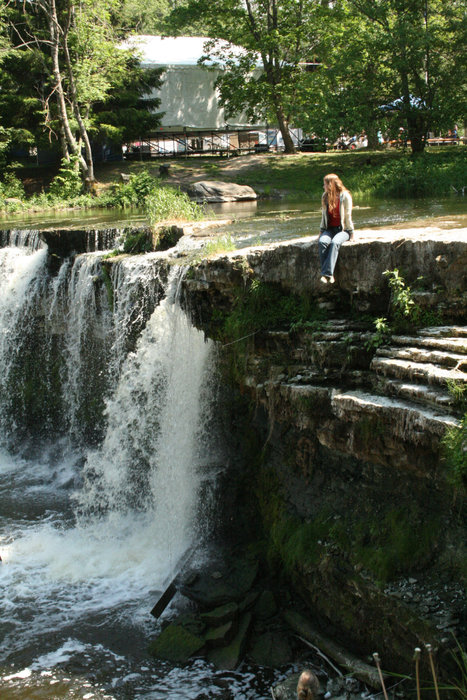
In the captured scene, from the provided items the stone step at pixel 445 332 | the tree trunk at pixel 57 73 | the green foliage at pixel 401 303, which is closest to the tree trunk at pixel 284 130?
the tree trunk at pixel 57 73

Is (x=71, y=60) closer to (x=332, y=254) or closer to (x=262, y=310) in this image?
(x=262, y=310)

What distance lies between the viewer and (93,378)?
11672 mm

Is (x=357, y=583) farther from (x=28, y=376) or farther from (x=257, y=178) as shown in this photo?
(x=257, y=178)

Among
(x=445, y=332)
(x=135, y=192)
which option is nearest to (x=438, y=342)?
(x=445, y=332)

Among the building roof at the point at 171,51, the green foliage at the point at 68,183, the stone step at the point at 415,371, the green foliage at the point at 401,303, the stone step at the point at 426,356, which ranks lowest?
the stone step at the point at 415,371

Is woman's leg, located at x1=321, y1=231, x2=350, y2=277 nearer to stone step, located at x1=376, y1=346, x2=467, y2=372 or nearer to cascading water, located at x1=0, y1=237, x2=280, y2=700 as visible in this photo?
stone step, located at x1=376, y1=346, x2=467, y2=372

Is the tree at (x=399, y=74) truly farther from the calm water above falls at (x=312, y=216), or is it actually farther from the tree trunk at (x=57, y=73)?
the tree trunk at (x=57, y=73)

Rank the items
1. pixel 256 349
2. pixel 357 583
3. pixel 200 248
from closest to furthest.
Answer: pixel 357 583 < pixel 256 349 < pixel 200 248

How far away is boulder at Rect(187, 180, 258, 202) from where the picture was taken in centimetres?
1962

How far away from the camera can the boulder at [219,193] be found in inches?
773

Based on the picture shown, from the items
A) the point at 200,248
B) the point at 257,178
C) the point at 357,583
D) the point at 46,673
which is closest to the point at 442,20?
the point at 257,178

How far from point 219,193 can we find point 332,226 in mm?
12717

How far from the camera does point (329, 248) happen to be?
7.44 meters

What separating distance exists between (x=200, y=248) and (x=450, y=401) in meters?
5.34
